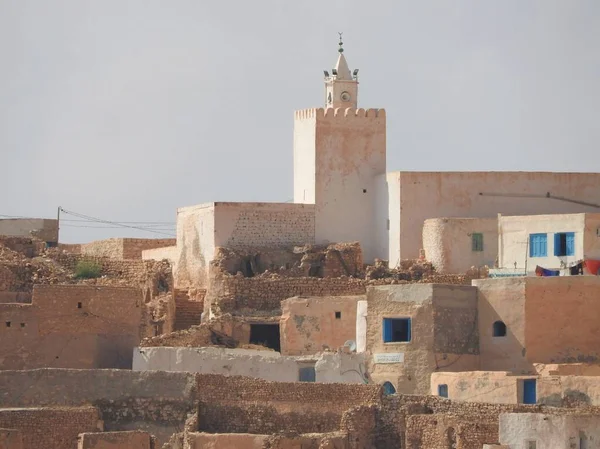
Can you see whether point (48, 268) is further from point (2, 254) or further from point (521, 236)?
point (521, 236)

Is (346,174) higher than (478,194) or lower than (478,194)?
higher

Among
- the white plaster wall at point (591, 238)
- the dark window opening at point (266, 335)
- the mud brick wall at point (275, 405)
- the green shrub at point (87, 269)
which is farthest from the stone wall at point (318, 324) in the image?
the green shrub at point (87, 269)

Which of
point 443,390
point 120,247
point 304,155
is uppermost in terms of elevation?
point 304,155

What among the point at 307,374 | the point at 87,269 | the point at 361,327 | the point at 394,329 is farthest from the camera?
the point at 87,269

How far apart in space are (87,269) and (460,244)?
8256mm

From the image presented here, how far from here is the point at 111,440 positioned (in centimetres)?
4759

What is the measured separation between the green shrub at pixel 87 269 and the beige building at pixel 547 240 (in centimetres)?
894

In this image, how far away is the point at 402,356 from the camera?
173ft

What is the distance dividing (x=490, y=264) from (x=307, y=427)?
37.3 feet

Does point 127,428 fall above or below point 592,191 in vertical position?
below

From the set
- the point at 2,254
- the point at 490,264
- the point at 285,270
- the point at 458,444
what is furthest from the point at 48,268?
the point at 458,444

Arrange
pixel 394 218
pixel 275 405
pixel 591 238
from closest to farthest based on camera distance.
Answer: pixel 275 405 < pixel 591 238 < pixel 394 218

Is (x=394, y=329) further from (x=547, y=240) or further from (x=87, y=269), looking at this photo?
(x=87, y=269)

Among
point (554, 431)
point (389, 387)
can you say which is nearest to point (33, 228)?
point (389, 387)
